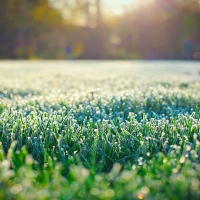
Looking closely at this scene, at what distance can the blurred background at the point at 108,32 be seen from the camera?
23641 millimetres

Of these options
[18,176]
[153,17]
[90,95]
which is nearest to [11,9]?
[153,17]

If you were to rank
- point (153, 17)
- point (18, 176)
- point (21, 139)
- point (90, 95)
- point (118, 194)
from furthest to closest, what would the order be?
point (153, 17)
point (90, 95)
point (21, 139)
point (18, 176)
point (118, 194)

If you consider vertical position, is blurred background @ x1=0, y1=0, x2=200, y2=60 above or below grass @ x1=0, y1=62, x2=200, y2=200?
above

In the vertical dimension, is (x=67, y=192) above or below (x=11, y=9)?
below

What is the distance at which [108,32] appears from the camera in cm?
2534

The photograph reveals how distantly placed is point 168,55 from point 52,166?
78.0 ft

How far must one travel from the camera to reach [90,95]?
278cm

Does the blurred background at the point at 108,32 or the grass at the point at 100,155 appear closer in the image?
the grass at the point at 100,155

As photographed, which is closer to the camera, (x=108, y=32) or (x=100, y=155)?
(x=100, y=155)

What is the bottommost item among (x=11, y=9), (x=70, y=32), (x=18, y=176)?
(x=18, y=176)

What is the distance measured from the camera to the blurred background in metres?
23.6

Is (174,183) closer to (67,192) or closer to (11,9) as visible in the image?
(67,192)

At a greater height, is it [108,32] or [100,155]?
[108,32]

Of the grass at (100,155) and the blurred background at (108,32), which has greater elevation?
the blurred background at (108,32)
